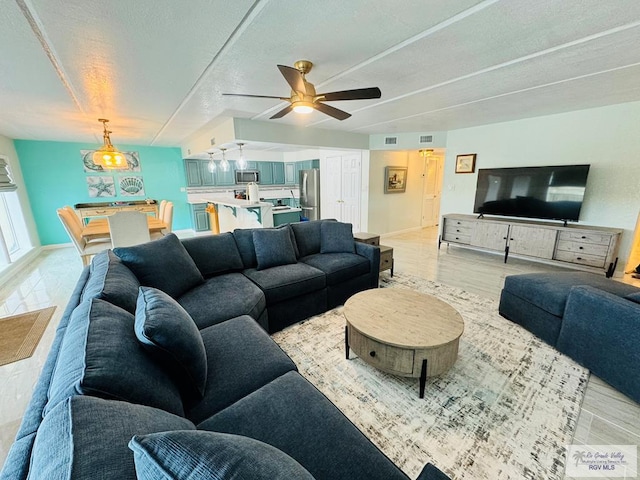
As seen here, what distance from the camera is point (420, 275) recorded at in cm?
392

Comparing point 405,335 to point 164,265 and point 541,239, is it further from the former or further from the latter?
point 541,239

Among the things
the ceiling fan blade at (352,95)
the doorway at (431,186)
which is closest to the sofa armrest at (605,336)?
the ceiling fan blade at (352,95)

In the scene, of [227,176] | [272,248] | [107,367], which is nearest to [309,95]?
[272,248]

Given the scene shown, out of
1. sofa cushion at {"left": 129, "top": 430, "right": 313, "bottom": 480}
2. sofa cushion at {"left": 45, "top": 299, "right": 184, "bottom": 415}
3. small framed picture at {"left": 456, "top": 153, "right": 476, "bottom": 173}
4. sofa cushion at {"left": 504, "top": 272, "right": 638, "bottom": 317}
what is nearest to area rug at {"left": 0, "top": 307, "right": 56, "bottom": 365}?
sofa cushion at {"left": 45, "top": 299, "right": 184, "bottom": 415}

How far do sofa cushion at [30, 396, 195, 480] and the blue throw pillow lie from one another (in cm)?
206

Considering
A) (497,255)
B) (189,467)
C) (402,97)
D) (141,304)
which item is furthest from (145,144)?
(497,255)

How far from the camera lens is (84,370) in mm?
838

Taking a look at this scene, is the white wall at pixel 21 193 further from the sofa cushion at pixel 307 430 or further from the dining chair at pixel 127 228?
the sofa cushion at pixel 307 430

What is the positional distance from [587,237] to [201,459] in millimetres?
5086

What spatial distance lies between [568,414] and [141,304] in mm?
2546

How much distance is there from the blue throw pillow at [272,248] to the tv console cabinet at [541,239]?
3.60 meters

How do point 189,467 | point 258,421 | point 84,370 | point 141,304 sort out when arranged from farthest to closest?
1. point 141,304
2. point 258,421
3. point 84,370
4. point 189,467

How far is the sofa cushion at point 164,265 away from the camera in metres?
2.04

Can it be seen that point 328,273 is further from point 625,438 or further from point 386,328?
point 625,438
